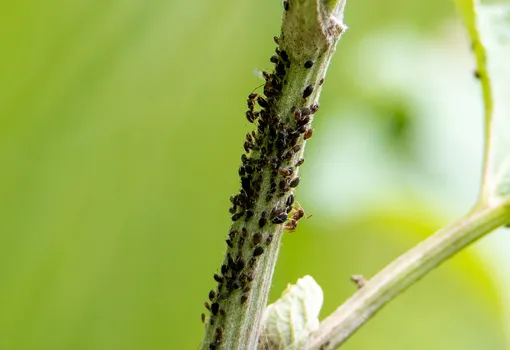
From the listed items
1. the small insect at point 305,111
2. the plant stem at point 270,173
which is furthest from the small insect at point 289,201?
the small insect at point 305,111

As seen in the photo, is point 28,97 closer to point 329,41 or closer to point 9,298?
point 9,298

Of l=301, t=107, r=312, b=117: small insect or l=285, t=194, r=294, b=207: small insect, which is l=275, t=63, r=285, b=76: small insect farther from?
l=285, t=194, r=294, b=207: small insect

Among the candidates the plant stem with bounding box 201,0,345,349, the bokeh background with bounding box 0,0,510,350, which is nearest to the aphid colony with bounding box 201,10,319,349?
the plant stem with bounding box 201,0,345,349

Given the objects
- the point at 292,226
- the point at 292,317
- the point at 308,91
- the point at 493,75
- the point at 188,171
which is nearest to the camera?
the point at 308,91

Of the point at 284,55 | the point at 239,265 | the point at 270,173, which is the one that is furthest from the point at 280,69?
the point at 239,265

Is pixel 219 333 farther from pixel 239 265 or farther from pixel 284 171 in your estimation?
pixel 284 171

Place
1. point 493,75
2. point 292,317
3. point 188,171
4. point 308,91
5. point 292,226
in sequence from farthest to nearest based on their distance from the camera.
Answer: point 188,171 < point 493,75 < point 292,226 < point 292,317 < point 308,91
